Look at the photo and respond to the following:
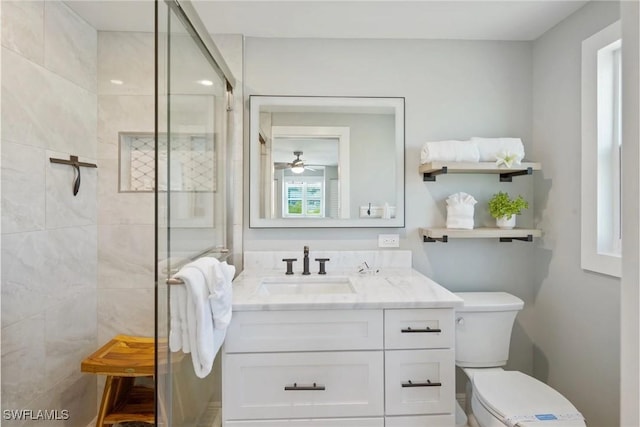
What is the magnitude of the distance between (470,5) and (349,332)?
1.78 metres

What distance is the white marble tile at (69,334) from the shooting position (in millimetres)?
1806

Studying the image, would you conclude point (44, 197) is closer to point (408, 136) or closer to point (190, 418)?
point (190, 418)

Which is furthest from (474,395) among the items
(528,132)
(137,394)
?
(137,394)

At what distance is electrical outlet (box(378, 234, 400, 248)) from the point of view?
2264 mm

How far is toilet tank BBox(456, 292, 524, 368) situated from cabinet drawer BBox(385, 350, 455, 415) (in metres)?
0.36

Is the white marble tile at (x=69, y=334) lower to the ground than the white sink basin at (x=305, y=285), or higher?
lower

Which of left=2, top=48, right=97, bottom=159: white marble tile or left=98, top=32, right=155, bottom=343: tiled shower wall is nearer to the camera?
left=2, top=48, right=97, bottom=159: white marble tile

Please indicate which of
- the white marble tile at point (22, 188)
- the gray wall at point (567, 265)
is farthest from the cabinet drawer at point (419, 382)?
the white marble tile at point (22, 188)

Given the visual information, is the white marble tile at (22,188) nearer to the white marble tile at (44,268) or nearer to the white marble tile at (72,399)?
the white marble tile at (44,268)

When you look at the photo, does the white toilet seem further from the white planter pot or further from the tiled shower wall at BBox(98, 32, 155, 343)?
the tiled shower wall at BBox(98, 32, 155, 343)

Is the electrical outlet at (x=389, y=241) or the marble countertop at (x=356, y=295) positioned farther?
the electrical outlet at (x=389, y=241)

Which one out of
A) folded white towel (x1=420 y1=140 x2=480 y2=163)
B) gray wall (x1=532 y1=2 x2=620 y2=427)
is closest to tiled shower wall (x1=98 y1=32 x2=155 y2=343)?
folded white towel (x1=420 y1=140 x2=480 y2=163)

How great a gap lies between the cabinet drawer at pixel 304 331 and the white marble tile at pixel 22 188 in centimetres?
105

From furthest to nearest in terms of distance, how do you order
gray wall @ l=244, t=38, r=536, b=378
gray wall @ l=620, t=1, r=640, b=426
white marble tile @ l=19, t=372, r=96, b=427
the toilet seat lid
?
1. gray wall @ l=244, t=38, r=536, b=378
2. white marble tile @ l=19, t=372, r=96, b=427
3. the toilet seat lid
4. gray wall @ l=620, t=1, r=640, b=426
